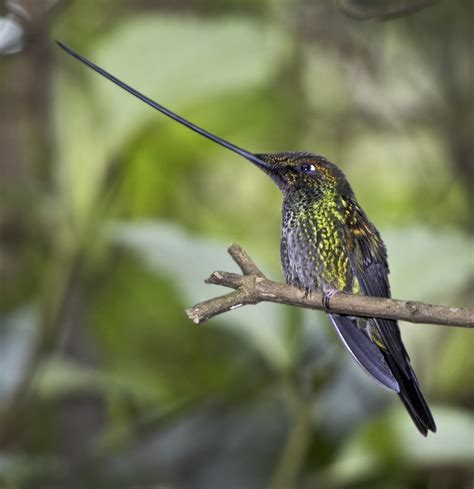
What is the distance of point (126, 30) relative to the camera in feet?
6.41

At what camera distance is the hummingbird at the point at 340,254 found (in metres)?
1.17

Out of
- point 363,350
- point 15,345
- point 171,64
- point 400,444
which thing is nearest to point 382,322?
point 363,350

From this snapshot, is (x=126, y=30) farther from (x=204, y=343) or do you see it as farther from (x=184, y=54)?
(x=204, y=343)

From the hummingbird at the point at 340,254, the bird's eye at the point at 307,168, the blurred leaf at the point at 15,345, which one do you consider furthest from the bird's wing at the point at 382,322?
the blurred leaf at the point at 15,345

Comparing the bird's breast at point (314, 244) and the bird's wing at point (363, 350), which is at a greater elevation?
the bird's breast at point (314, 244)

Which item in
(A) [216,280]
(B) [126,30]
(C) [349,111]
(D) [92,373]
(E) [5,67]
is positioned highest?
(E) [5,67]

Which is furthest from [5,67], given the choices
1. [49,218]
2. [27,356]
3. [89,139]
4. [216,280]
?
[216,280]

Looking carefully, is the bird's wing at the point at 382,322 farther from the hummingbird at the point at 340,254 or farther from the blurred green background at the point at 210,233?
the blurred green background at the point at 210,233

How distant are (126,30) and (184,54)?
0.15m

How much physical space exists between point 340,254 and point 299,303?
420 mm

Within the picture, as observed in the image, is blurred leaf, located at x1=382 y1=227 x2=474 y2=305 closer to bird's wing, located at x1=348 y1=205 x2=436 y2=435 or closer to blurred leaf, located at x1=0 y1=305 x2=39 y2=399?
bird's wing, located at x1=348 y1=205 x2=436 y2=435

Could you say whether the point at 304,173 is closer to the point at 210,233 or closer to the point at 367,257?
the point at 367,257

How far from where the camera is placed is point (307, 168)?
1253 mm

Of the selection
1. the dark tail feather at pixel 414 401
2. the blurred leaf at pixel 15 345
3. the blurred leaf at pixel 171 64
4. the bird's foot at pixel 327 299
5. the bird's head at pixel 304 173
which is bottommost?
the dark tail feather at pixel 414 401
